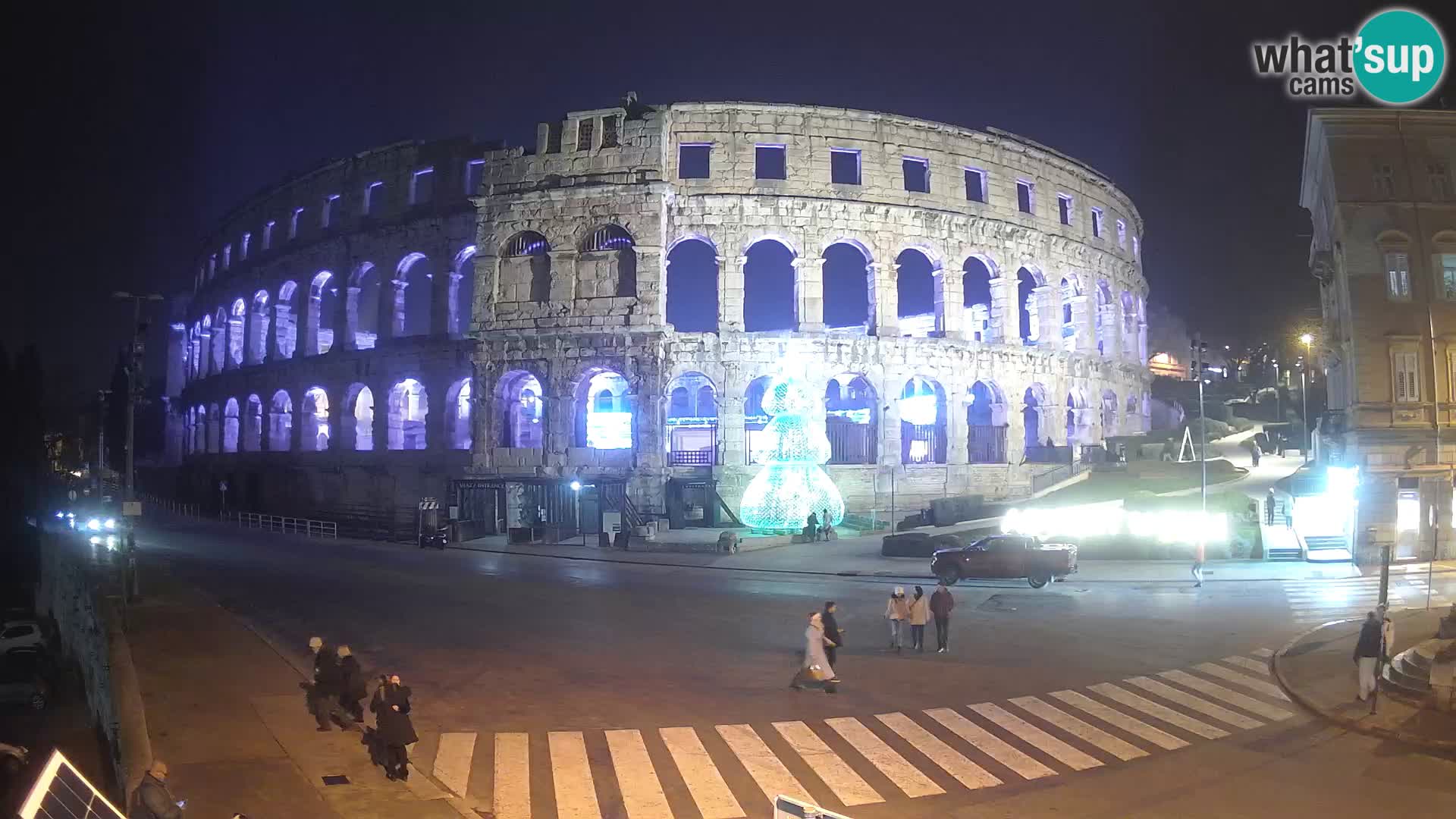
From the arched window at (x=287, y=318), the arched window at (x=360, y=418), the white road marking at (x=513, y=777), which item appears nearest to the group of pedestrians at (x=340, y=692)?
the white road marking at (x=513, y=777)

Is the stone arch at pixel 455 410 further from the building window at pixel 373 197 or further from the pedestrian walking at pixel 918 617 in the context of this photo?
the pedestrian walking at pixel 918 617

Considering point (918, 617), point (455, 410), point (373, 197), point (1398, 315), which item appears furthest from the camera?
point (373, 197)

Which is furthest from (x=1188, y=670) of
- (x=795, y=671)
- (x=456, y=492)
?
(x=456, y=492)

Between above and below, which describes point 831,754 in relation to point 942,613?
below

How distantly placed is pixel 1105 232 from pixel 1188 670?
40.3 metres

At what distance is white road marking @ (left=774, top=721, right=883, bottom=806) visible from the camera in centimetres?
931

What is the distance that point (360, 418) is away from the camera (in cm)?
4825

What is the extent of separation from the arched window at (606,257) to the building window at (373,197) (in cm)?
1421

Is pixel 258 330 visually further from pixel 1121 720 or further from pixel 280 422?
pixel 1121 720

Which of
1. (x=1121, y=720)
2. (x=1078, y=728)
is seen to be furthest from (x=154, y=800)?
(x=1121, y=720)

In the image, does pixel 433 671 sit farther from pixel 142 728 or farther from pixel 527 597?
pixel 527 597

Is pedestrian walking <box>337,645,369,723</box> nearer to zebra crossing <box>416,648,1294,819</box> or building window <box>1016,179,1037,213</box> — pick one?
zebra crossing <box>416,648,1294,819</box>

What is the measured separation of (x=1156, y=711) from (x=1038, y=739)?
2.46 m

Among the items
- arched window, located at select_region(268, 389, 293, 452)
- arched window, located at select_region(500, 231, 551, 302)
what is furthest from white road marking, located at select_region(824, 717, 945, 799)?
arched window, located at select_region(268, 389, 293, 452)
